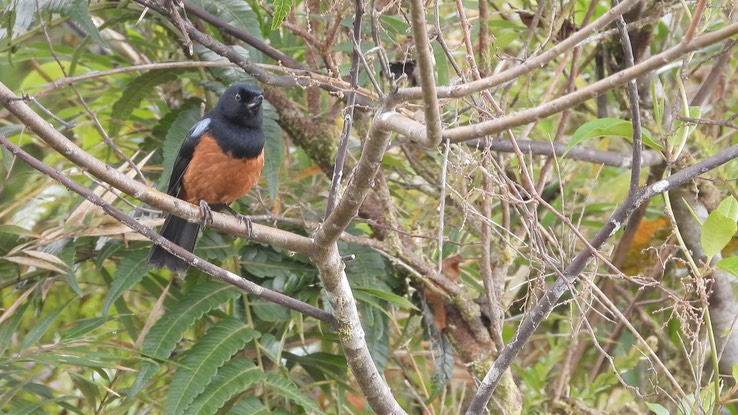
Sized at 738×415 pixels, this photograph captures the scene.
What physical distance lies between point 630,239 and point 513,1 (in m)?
1.69

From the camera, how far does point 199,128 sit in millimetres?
3938

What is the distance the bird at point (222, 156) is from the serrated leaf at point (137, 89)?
0.24 metres

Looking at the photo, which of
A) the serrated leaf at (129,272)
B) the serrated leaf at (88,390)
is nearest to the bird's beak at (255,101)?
the serrated leaf at (129,272)

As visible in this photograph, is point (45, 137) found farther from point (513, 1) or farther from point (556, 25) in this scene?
point (513, 1)

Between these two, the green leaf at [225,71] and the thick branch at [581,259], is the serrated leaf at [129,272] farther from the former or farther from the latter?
the thick branch at [581,259]

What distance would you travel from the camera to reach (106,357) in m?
3.06

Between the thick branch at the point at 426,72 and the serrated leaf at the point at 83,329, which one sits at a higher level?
the thick branch at the point at 426,72

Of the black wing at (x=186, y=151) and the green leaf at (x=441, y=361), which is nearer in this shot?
the green leaf at (x=441, y=361)

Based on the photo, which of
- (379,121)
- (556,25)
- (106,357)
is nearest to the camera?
(379,121)

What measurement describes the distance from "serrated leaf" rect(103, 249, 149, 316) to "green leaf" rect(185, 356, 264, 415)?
1.60 feet

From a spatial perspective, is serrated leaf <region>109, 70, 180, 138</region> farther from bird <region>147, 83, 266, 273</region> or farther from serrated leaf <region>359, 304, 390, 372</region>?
serrated leaf <region>359, 304, 390, 372</region>

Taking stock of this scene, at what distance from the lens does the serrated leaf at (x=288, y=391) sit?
3.11m

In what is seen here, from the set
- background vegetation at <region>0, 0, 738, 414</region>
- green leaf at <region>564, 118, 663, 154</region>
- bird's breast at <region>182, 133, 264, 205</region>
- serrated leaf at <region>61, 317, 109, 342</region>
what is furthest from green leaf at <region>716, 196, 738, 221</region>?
serrated leaf at <region>61, 317, 109, 342</region>

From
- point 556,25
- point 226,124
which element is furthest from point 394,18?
point 226,124
